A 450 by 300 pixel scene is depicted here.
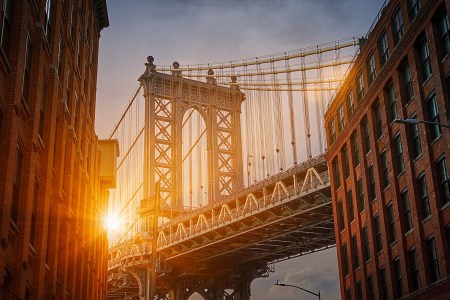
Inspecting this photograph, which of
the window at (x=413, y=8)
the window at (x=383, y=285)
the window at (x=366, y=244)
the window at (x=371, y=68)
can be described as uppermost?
the window at (x=371, y=68)

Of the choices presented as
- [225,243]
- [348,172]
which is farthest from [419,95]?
[225,243]

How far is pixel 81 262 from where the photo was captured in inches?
1629

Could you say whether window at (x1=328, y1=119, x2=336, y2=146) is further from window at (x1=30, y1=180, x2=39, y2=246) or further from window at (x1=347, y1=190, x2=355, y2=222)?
window at (x1=30, y1=180, x2=39, y2=246)

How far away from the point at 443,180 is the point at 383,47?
11.6 meters

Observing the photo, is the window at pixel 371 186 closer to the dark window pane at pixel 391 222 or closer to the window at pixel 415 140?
the dark window pane at pixel 391 222

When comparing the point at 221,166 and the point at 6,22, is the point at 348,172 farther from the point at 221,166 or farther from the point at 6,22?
the point at 221,166

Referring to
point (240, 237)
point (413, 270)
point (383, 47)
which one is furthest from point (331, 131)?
point (240, 237)

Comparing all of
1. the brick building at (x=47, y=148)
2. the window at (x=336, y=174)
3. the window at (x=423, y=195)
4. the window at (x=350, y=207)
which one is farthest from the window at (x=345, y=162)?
the brick building at (x=47, y=148)

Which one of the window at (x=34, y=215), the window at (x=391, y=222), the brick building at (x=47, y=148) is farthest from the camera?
the window at (x=391, y=222)

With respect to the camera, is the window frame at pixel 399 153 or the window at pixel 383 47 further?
the window at pixel 383 47

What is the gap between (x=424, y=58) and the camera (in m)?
36.7

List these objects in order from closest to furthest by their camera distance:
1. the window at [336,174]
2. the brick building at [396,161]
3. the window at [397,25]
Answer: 1. the brick building at [396,161]
2. the window at [397,25]
3. the window at [336,174]

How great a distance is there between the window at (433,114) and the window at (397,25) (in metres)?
5.93

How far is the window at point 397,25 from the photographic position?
4033cm
